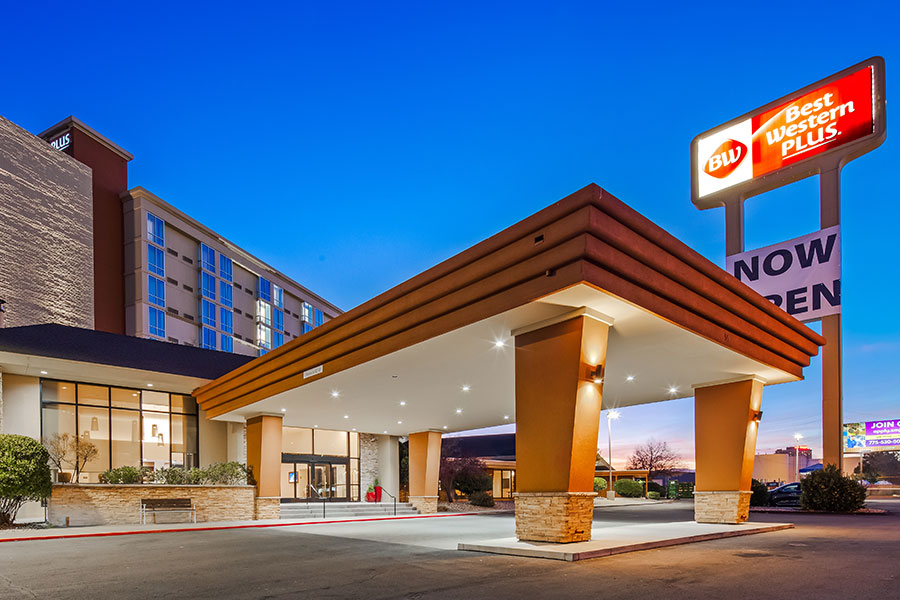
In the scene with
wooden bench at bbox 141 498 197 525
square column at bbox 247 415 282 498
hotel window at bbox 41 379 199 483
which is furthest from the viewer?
square column at bbox 247 415 282 498

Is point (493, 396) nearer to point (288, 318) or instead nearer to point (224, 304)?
point (224, 304)

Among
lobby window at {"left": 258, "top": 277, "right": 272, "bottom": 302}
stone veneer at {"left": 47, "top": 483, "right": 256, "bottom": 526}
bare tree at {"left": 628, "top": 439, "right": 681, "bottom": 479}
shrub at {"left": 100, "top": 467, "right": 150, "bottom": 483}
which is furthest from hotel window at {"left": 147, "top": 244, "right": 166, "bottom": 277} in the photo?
bare tree at {"left": 628, "top": 439, "right": 681, "bottom": 479}

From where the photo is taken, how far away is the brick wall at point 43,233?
1655 inches

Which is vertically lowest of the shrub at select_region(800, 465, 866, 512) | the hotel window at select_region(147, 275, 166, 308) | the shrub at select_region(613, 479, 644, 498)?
the shrub at select_region(613, 479, 644, 498)

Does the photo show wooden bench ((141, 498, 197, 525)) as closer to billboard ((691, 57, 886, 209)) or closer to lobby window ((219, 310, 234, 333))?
billboard ((691, 57, 886, 209))

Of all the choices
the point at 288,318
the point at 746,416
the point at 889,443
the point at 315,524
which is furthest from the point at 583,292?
the point at 288,318

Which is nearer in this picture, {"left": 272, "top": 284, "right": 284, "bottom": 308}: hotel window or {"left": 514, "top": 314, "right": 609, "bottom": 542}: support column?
{"left": 514, "top": 314, "right": 609, "bottom": 542}: support column

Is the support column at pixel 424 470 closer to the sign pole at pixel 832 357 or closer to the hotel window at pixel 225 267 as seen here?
the sign pole at pixel 832 357

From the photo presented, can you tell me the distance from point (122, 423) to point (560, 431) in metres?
22.3

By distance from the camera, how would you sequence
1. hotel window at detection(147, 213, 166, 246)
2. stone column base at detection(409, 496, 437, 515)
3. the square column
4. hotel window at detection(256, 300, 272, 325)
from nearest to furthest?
the square column < stone column base at detection(409, 496, 437, 515) < hotel window at detection(147, 213, 166, 246) < hotel window at detection(256, 300, 272, 325)

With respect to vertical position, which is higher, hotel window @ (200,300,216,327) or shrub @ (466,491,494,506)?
hotel window @ (200,300,216,327)

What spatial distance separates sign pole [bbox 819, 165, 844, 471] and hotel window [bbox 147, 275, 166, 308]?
45997mm

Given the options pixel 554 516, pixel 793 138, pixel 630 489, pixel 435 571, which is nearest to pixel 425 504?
pixel 554 516

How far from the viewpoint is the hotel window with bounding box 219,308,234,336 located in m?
61.0
